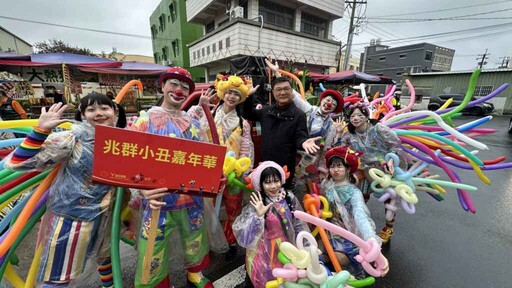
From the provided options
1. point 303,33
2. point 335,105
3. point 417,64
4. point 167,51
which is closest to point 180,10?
point 167,51

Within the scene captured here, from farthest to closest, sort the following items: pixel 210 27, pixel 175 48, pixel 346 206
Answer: pixel 175 48
pixel 210 27
pixel 346 206

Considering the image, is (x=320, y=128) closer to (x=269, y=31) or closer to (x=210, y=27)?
(x=269, y=31)

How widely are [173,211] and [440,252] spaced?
3198 millimetres

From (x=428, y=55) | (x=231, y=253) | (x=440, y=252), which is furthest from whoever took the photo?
(x=428, y=55)

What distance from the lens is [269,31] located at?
15008 millimetres

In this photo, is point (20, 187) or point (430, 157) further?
point (430, 157)

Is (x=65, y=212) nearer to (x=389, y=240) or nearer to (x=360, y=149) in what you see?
(x=360, y=149)

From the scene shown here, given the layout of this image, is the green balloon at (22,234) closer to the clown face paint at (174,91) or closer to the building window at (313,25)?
the clown face paint at (174,91)

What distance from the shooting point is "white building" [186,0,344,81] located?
1457 cm

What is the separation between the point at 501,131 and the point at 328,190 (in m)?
14.4

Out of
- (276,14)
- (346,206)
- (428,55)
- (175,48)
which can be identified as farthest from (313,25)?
(428,55)

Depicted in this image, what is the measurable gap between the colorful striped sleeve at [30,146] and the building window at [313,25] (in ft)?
61.8

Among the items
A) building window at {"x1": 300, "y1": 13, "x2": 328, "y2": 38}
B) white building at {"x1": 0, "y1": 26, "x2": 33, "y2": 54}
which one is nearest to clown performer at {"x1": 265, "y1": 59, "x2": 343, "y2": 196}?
building window at {"x1": 300, "y1": 13, "x2": 328, "y2": 38}

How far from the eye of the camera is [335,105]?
2.46 metres
